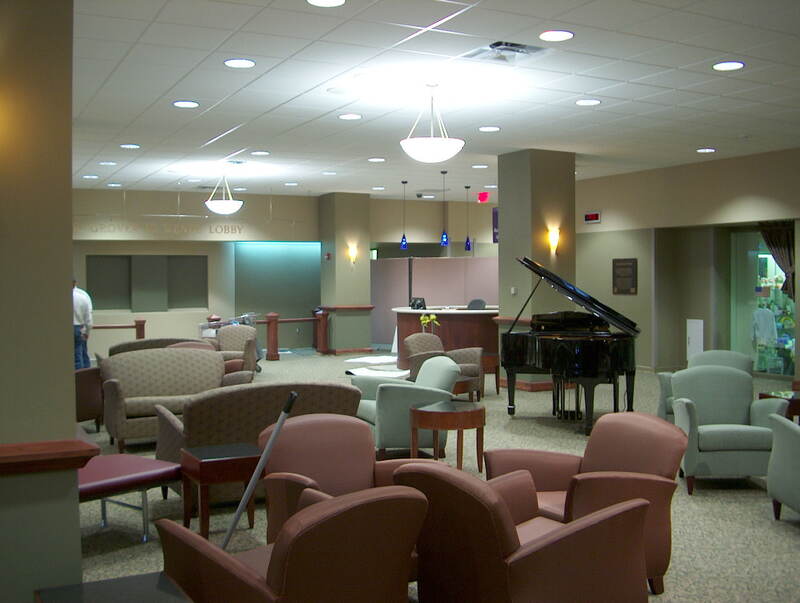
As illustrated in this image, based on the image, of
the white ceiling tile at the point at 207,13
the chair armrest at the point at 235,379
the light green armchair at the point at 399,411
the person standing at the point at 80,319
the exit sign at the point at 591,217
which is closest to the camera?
the white ceiling tile at the point at 207,13

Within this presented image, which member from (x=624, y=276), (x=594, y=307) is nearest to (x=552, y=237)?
(x=624, y=276)

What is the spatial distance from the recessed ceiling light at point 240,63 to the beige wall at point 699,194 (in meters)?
7.89

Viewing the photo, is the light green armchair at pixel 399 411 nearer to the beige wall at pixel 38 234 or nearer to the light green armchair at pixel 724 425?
the light green armchair at pixel 724 425

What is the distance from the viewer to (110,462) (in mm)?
5176

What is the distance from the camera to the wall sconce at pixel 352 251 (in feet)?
54.6

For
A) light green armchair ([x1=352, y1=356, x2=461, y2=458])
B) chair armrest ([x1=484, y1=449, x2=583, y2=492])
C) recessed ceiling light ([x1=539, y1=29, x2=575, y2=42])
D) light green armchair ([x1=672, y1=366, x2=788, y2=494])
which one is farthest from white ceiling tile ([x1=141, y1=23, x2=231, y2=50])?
light green armchair ([x1=672, y1=366, x2=788, y2=494])

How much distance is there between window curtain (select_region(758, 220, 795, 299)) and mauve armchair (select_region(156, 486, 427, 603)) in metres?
10.6

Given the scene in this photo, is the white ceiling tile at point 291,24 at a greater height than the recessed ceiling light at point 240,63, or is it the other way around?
the recessed ceiling light at point 240,63

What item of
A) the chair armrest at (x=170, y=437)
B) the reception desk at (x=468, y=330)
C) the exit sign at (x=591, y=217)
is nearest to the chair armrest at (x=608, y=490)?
the chair armrest at (x=170, y=437)

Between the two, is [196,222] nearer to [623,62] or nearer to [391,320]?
[391,320]

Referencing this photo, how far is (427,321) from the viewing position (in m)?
12.5

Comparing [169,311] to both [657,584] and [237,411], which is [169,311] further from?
[657,584]

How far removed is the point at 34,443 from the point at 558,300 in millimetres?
9093

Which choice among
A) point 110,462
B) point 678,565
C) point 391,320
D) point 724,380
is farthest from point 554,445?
point 391,320
